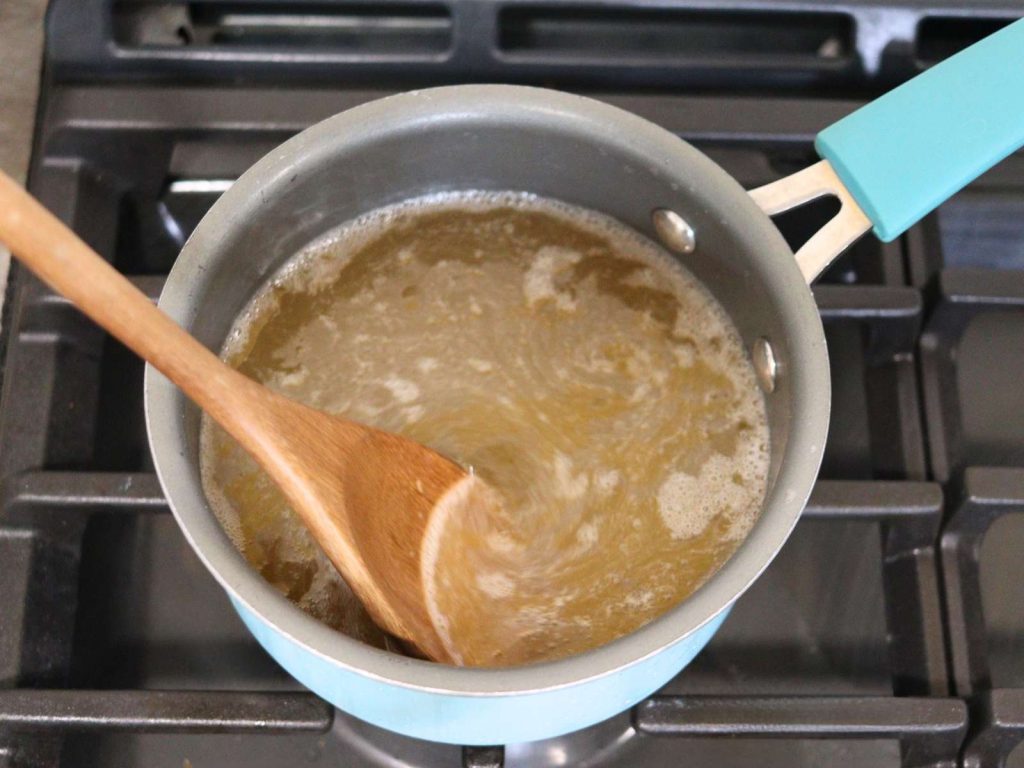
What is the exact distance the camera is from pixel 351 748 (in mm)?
610

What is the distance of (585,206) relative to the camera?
0.69 metres

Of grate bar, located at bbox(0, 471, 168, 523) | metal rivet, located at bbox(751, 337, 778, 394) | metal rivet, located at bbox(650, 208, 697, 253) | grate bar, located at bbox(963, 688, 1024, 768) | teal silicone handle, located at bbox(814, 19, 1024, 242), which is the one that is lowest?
grate bar, located at bbox(963, 688, 1024, 768)

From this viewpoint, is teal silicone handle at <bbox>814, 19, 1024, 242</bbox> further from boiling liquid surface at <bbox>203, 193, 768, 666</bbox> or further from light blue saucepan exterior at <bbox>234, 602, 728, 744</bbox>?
light blue saucepan exterior at <bbox>234, 602, 728, 744</bbox>

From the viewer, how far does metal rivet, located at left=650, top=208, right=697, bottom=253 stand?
25.0 inches

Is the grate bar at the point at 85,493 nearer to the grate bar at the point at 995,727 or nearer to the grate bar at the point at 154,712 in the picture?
the grate bar at the point at 154,712

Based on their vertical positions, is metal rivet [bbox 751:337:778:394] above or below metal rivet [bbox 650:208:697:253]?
below

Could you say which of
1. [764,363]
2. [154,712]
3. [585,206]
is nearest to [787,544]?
[764,363]

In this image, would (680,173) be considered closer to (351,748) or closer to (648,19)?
(648,19)

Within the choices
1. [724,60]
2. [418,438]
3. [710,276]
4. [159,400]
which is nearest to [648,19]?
[724,60]

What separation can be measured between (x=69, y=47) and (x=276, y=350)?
0.26 m

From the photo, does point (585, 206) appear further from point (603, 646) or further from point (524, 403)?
point (603, 646)

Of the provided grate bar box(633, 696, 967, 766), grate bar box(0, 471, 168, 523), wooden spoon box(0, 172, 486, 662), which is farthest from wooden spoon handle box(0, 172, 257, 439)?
grate bar box(633, 696, 967, 766)

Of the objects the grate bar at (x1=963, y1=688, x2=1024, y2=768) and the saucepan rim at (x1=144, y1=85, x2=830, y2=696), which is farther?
the grate bar at (x1=963, y1=688, x2=1024, y2=768)

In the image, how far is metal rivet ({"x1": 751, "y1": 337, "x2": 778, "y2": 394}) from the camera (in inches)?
23.8
